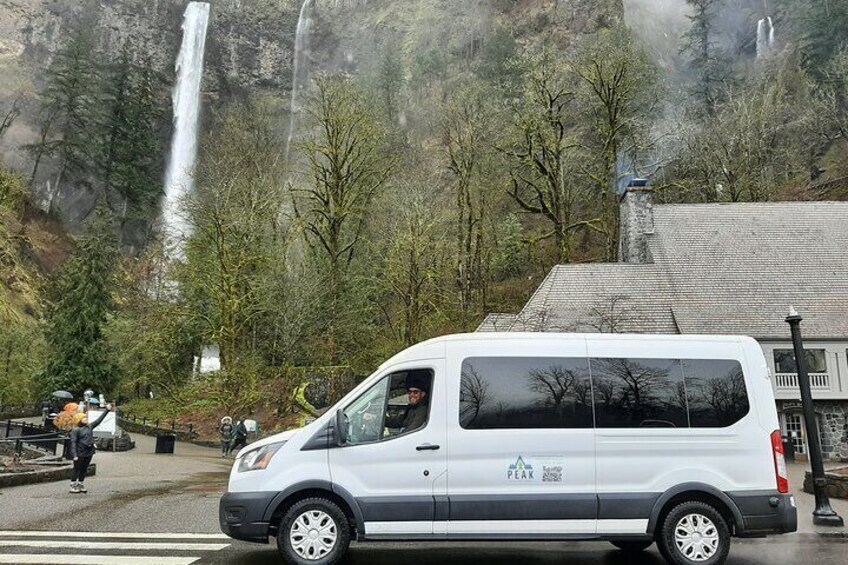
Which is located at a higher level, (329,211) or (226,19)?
(226,19)

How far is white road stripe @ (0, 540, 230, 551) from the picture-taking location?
7.00m

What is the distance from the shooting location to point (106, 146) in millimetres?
59750

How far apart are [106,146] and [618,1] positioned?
55.5 m

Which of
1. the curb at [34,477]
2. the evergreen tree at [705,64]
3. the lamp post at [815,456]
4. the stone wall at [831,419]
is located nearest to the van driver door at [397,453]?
the lamp post at [815,456]

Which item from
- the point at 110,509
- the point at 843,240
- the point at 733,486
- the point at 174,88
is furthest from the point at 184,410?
the point at 174,88

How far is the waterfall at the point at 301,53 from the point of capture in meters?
73.4

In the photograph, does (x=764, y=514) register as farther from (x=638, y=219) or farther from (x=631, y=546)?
(x=638, y=219)

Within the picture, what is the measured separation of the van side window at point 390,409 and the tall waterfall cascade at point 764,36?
7647cm

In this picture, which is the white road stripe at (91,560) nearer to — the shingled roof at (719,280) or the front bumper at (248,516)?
the front bumper at (248,516)

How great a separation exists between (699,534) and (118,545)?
675 centimetres

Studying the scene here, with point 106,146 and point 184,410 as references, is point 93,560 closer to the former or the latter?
point 184,410

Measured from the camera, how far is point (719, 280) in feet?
78.6

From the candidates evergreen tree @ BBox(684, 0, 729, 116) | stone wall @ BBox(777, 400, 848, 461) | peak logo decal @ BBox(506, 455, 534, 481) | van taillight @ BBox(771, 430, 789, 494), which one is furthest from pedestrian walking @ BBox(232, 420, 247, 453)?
evergreen tree @ BBox(684, 0, 729, 116)

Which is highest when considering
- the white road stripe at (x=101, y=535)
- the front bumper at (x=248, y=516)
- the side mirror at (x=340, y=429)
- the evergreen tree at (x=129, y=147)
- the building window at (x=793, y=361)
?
the evergreen tree at (x=129, y=147)
